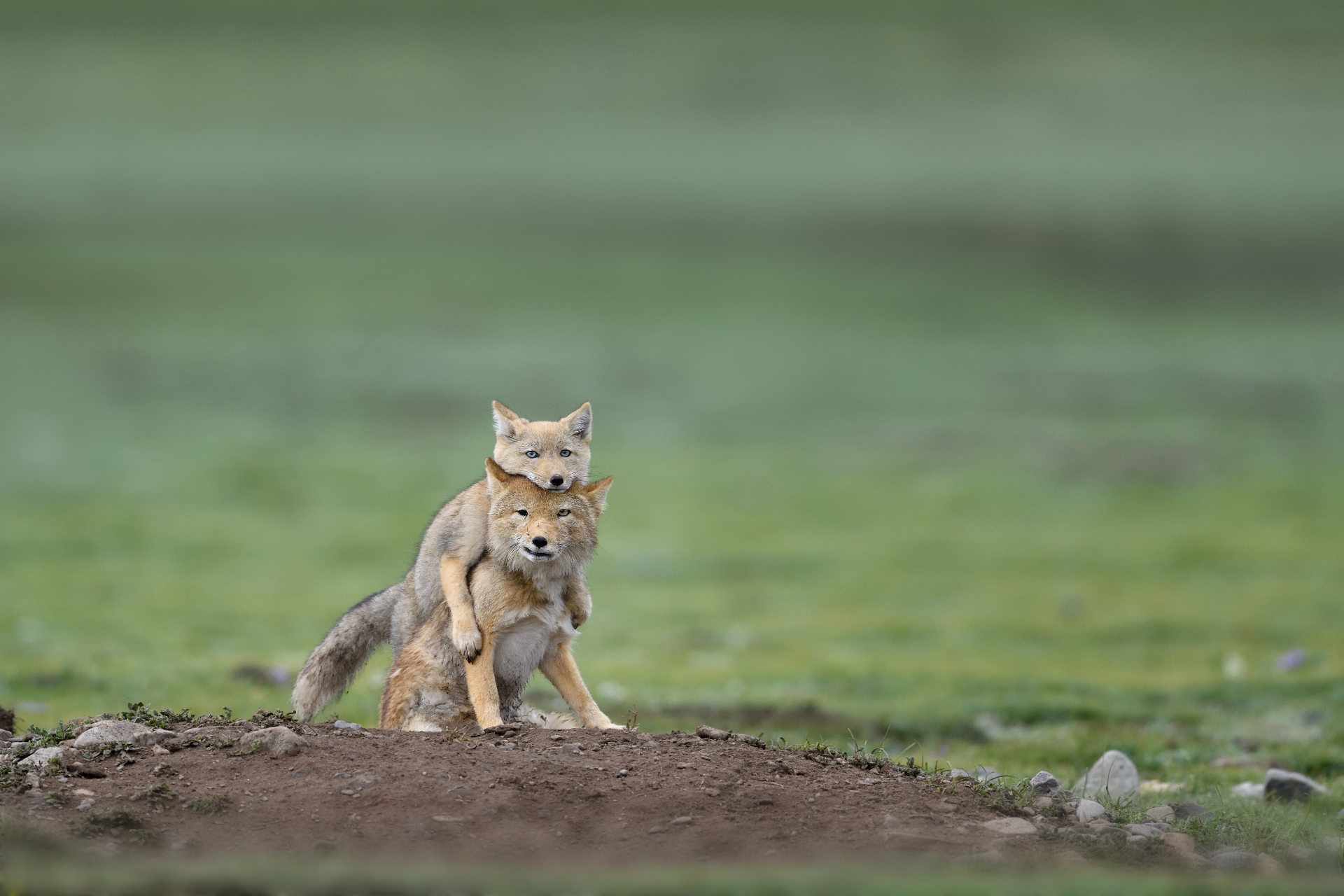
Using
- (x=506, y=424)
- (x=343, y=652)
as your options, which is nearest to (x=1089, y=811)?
(x=506, y=424)

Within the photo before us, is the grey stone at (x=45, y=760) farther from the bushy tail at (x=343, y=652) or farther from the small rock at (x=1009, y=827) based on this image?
the small rock at (x=1009, y=827)

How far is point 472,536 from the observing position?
31.2ft

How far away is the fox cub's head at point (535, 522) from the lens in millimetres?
9008

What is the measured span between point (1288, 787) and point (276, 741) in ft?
21.6

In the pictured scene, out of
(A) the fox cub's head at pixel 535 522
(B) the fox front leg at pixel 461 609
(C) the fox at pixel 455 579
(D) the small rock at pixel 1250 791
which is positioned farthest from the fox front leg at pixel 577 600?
(D) the small rock at pixel 1250 791

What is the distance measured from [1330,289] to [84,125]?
74146 mm

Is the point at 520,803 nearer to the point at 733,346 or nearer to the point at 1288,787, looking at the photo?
the point at 1288,787

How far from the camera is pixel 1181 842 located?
8.27 meters

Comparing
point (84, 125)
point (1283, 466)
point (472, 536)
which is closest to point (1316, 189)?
point (1283, 466)

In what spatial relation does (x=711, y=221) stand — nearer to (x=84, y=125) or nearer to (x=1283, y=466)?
(x=84, y=125)

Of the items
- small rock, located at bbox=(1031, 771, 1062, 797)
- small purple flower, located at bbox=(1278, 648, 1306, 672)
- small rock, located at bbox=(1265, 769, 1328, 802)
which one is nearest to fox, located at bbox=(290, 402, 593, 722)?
small rock, located at bbox=(1031, 771, 1062, 797)

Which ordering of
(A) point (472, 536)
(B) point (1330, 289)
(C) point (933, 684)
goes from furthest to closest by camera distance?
(B) point (1330, 289) → (C) point (933, 684) → (A) point (472, 536)

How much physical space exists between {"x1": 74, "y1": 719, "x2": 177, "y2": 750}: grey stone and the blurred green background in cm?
447

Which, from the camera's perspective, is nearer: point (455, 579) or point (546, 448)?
point (455, 579)
